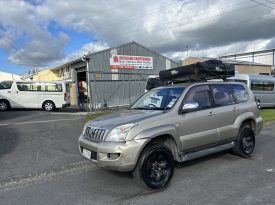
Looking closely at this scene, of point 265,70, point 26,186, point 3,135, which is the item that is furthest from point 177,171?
point 265,70

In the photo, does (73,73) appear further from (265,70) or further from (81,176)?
(265,70)

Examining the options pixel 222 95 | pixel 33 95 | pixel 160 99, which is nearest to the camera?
pixel 160 99

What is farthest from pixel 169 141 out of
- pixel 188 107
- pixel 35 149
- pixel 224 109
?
pixel 35 149

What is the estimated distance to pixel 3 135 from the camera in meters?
10.1

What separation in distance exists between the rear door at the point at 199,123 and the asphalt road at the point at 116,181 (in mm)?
623

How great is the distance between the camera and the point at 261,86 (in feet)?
64.5

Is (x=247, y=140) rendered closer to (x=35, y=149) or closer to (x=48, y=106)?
(x=35, y=149)

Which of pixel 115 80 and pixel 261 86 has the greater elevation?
pixel 115 80

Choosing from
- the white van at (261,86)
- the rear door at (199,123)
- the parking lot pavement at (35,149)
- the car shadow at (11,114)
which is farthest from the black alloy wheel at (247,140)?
the car shadow at (11,114)

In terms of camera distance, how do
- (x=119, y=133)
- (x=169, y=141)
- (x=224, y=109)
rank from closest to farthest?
(x=119, y=133)
(x=169, y=141)
(x=224, y=109)

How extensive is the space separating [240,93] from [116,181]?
151 inches

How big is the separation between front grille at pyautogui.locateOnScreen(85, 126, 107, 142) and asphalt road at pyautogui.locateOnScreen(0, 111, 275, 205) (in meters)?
0.86

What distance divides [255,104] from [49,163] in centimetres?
530

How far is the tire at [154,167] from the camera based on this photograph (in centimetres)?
496
